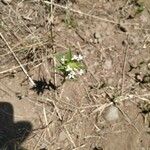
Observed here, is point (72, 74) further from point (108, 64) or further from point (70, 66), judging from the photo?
point (108, 64)

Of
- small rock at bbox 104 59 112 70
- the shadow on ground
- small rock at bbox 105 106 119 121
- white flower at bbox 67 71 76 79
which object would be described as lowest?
the shadow on ground

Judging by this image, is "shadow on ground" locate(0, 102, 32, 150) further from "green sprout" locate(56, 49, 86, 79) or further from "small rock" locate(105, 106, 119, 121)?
"small rock" locate(105, 106, 119, 121)

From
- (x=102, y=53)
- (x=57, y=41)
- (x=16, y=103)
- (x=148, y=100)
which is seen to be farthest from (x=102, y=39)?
(x=16, y=103)

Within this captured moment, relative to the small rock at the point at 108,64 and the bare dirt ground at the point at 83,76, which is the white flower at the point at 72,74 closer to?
the bare dirt ground at the point at 83,76

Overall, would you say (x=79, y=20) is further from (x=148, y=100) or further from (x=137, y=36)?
(x=148, y=100)

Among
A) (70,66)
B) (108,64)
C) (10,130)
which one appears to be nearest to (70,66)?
(70,66)

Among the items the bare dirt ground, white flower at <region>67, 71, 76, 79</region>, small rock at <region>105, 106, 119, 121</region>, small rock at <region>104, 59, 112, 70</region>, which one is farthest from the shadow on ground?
small rock at <region>104, 59, 112, 70</region>

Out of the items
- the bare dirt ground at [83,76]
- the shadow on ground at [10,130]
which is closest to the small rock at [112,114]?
the bare dirt ground at [83,76]
